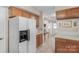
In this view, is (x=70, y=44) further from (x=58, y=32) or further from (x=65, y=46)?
(x=58, y=32)

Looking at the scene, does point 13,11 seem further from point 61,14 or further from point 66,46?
point 66,46

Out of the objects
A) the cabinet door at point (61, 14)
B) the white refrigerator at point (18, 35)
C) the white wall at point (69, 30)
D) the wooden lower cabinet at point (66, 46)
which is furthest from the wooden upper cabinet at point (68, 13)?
the white refrigerator at point (18, 35)

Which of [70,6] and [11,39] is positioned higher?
[70,6]

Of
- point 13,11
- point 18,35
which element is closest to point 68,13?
point 13,11

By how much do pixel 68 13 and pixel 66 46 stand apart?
144 cm

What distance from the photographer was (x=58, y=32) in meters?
4.85

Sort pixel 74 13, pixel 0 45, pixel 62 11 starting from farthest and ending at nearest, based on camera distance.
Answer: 1. pixel 62 11
2. pixel 74 13
3. pixel 0 45

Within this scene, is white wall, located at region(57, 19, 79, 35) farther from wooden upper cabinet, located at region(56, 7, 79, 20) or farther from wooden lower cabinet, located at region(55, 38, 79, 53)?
wooden lower cabinet, located at region(55, 38, 79, 53)

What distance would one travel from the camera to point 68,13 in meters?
4.44

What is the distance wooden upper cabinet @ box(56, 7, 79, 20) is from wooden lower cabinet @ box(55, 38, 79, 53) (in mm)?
1054

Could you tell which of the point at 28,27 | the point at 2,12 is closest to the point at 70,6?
the point at 28,27

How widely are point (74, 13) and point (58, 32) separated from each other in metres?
1.15

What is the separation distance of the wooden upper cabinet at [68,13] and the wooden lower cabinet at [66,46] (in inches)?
41.5

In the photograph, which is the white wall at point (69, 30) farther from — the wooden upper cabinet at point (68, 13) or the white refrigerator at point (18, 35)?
the white refrigerator at point (18, 35)
